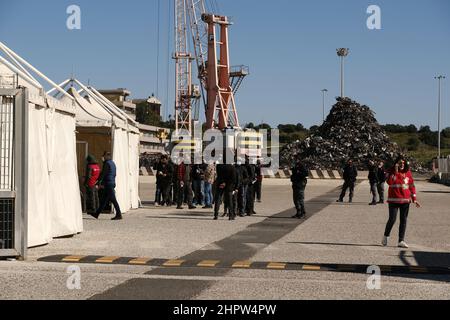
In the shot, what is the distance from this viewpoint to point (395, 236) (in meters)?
15.8

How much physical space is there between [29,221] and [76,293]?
15.3ft

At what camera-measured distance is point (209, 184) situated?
2433cm

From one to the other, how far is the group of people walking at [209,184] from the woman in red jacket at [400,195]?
6.15 meters

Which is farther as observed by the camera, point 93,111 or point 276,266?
point 93,111

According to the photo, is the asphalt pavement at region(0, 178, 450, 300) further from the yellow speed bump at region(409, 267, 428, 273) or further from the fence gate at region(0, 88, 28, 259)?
the fence gate at region(0, 88, 28, 259)

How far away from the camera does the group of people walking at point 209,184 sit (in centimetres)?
1970

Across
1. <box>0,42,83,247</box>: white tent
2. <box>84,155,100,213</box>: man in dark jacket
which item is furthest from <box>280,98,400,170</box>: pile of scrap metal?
<box>0,42,83,247</box>: white tent

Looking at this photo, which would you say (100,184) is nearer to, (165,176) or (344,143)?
(165,176)

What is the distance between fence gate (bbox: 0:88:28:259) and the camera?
11406 millimetres

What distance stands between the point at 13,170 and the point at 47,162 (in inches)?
89.0

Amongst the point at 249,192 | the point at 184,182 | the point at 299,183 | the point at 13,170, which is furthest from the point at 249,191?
the point at 13,170

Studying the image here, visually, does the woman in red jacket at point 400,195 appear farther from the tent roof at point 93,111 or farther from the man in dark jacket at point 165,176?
the man in dark jacket at point 165,176

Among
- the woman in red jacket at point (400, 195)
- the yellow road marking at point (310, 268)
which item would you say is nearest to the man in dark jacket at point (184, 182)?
the woman in red jacket at point (400, 195)
